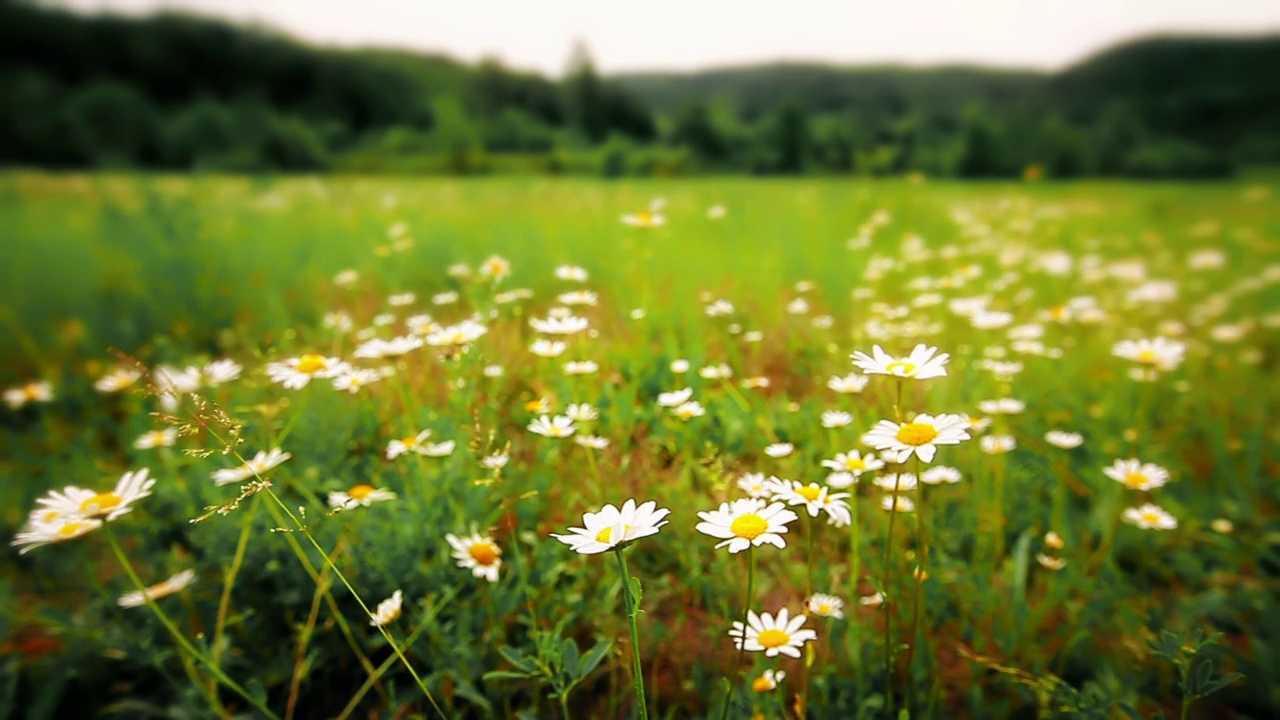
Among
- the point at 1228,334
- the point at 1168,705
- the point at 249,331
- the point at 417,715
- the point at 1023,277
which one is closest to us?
the point at 417,715

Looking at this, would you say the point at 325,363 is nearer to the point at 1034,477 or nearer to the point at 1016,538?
the point at 1016,538

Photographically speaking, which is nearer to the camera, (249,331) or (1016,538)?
(1016,538)

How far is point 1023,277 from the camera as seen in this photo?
3.81m

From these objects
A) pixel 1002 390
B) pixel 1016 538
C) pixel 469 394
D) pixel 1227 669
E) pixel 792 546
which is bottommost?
pixel 1227 669

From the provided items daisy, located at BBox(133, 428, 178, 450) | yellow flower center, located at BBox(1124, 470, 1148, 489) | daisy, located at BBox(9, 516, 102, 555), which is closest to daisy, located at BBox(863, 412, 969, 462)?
yellow flower center, located at BBox(1124, 470, 1148, 489)

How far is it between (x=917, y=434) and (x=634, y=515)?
394mm

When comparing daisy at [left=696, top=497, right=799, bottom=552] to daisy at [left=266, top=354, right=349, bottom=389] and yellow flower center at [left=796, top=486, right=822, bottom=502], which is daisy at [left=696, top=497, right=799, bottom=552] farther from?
daisy at [left=266, top=354, right=349, bottom=389]

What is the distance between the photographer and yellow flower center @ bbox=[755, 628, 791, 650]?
0.89 m

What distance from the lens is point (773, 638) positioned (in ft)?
2.95

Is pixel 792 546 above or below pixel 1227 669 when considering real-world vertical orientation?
above

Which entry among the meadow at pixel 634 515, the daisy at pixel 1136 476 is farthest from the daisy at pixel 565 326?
the daisy at pixel 1136 476

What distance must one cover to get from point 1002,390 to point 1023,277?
8.33 ft

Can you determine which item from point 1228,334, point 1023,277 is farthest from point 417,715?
point 1023,277

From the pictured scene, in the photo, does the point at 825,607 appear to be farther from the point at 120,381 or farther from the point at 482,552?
the point at 120,381
